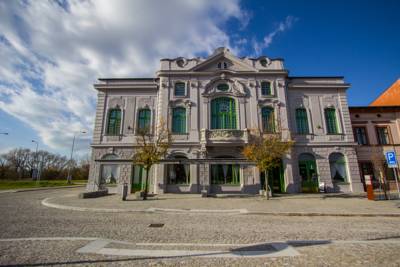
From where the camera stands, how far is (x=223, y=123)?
19.7 meters

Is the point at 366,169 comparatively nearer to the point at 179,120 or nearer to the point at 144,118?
the point at 179,120

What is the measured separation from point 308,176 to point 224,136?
916 cm

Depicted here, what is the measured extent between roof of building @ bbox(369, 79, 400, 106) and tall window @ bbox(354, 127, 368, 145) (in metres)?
8.10

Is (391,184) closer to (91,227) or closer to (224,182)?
(224,182)

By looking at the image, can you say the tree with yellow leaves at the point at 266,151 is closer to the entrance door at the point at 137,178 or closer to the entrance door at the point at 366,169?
the entrance door at the point at 137,178

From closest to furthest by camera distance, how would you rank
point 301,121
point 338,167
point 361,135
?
point 338,167 → point 301,121 → point 361,135

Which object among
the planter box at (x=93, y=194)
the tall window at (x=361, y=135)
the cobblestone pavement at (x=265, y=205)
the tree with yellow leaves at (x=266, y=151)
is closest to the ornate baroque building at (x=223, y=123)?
the tree with yellow leaves at (x=266, y=151)

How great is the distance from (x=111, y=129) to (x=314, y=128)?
21.3m

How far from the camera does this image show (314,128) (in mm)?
19828

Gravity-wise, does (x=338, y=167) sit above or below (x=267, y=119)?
below

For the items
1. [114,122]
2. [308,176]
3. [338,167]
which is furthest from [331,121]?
[114,122]

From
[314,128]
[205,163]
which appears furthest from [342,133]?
[205,163]

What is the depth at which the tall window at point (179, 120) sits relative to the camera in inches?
771

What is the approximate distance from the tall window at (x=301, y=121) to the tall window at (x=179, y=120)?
39.2ft
